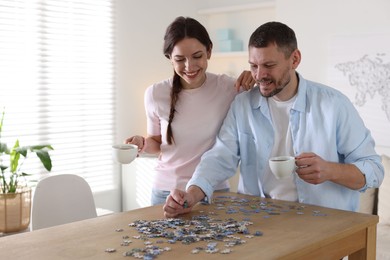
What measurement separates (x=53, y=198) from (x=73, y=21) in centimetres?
212

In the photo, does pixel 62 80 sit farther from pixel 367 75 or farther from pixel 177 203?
pixel 177 203

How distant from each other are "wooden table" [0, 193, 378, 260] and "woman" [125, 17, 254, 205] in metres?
0.38

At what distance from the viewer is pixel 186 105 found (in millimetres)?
2627

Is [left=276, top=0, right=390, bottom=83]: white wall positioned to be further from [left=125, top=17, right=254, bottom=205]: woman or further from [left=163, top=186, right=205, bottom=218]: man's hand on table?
[left=163, top=186, right=205, bottom=218]: man's hand on table

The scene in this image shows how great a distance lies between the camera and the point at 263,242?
171 cm

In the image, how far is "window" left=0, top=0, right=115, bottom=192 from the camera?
4207 mm

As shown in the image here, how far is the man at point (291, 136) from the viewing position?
226 centimetres

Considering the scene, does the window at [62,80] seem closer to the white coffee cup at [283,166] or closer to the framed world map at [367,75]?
the framed world map at [367,75]

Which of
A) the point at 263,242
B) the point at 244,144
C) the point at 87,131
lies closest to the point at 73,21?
the point at 87,131

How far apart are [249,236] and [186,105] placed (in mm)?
989

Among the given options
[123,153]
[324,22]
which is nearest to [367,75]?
[324,22]

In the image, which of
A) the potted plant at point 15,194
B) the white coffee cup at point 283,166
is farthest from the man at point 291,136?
the potted plant at point 15,194

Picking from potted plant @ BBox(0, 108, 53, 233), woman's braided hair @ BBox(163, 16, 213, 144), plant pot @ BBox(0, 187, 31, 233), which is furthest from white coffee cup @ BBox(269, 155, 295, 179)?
plant pot @ BBox(0, 187, 31, 233)

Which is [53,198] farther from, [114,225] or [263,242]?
[263,242]
